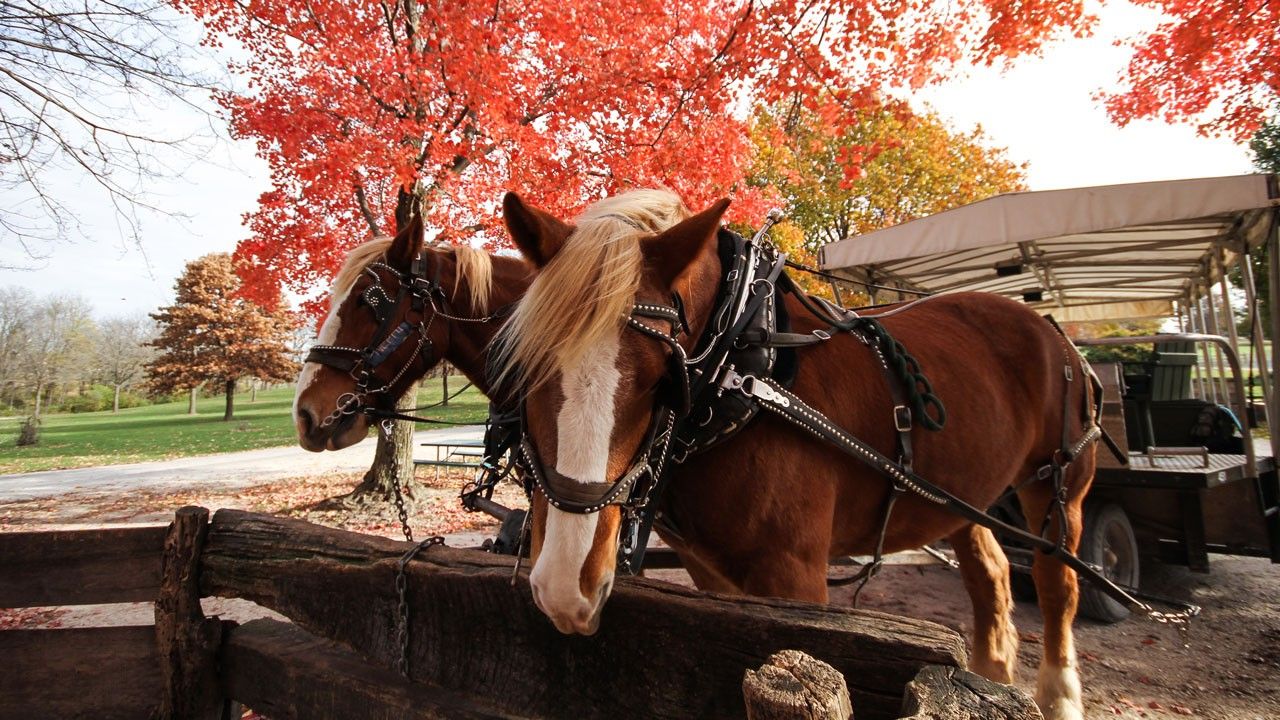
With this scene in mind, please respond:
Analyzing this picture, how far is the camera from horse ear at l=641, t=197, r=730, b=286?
1.59 meters

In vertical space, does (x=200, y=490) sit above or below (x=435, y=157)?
below

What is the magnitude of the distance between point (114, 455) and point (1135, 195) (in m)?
25.4

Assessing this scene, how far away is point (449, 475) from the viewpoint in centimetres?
1291

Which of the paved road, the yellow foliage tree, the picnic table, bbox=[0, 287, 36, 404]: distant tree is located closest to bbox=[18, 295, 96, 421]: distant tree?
bbox=[0, 287, 36, 404]: distant tree

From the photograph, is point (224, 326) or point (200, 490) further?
point (224, 326)

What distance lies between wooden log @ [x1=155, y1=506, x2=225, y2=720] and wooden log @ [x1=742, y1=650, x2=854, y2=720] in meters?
1.97

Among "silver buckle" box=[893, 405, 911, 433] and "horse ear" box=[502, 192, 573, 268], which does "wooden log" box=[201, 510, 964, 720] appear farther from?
"silver buckle" box=[893, 405, 911, 433]

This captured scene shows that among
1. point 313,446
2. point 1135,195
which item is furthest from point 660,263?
point 1135,195

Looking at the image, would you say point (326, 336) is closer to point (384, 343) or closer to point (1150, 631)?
point (384, 343)

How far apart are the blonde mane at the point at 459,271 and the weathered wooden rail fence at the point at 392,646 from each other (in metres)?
1.50

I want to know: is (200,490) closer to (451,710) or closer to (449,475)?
(449,475)

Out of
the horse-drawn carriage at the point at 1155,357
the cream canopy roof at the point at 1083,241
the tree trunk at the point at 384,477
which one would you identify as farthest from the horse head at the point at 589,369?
the tree trunk at the point at 384,477

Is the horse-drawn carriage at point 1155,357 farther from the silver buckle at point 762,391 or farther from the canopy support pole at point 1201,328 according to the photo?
the silver buckle at point 762,391

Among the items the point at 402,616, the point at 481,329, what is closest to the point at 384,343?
the point at 481,329
